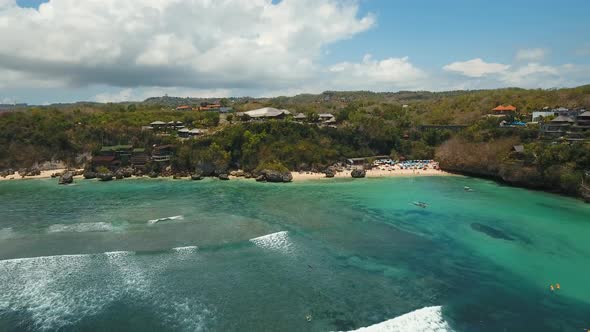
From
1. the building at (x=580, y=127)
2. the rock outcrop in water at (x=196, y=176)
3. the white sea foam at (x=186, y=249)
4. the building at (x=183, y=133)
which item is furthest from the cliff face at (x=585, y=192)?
the building at (x=183, y=133)

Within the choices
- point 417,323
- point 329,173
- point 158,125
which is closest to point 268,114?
point 158,125

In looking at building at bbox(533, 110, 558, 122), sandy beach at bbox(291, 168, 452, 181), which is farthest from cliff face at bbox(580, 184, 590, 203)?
building at bbox(533, 110, 558, 122)

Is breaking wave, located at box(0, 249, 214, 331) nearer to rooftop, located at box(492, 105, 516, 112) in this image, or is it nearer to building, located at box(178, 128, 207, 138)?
building, located at box(178, 128, 207, 138)

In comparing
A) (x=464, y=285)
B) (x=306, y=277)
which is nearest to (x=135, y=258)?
(x=306, y=277)

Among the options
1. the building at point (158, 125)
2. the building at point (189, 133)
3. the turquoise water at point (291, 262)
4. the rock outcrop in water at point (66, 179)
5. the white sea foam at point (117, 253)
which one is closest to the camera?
the turquoise water at point (291, 262)

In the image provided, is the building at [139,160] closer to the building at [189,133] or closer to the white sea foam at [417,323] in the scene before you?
the building at [189,133]

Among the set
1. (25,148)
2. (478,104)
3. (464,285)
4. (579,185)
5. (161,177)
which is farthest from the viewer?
(478,104)

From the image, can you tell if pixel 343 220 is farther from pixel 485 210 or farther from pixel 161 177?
pixel 161 177
